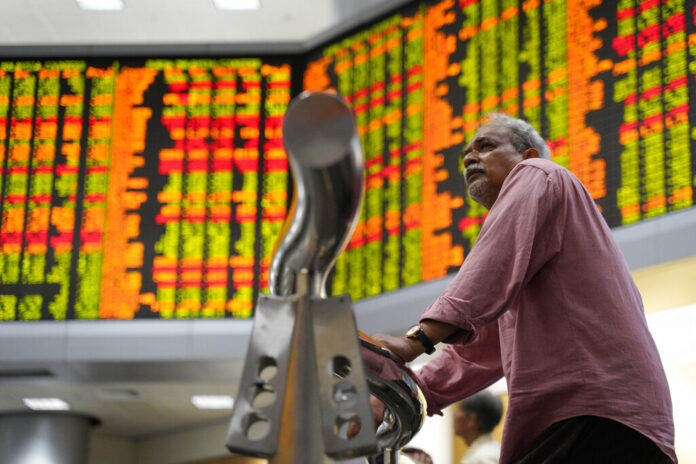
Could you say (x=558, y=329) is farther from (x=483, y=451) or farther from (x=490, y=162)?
(x=483, y=451)

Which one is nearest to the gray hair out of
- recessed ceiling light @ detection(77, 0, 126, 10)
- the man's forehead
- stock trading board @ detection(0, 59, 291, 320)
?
the man's forehead

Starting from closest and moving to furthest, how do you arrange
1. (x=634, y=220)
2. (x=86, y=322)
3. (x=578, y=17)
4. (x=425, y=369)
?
(x=425, y=369) → (x=634, y=220) → (x=578, y=17) → (x=86, y=322)

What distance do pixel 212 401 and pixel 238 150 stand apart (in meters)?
1.80

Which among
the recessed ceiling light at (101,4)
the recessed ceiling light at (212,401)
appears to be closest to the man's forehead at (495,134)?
the recessed ceiling light at (101,4)

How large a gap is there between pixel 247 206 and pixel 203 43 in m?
0.94

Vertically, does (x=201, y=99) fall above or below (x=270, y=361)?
above

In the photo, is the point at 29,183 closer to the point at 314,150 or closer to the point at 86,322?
the point at 86,322

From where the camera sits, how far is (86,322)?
5.15 meters

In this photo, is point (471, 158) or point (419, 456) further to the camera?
point (419, 456)

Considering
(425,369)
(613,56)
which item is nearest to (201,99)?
(613,56)

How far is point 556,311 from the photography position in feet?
3.93

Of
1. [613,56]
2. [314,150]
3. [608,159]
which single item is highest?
[613,56]

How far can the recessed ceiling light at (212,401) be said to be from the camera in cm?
618

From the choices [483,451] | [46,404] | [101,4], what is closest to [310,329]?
[483,451]
